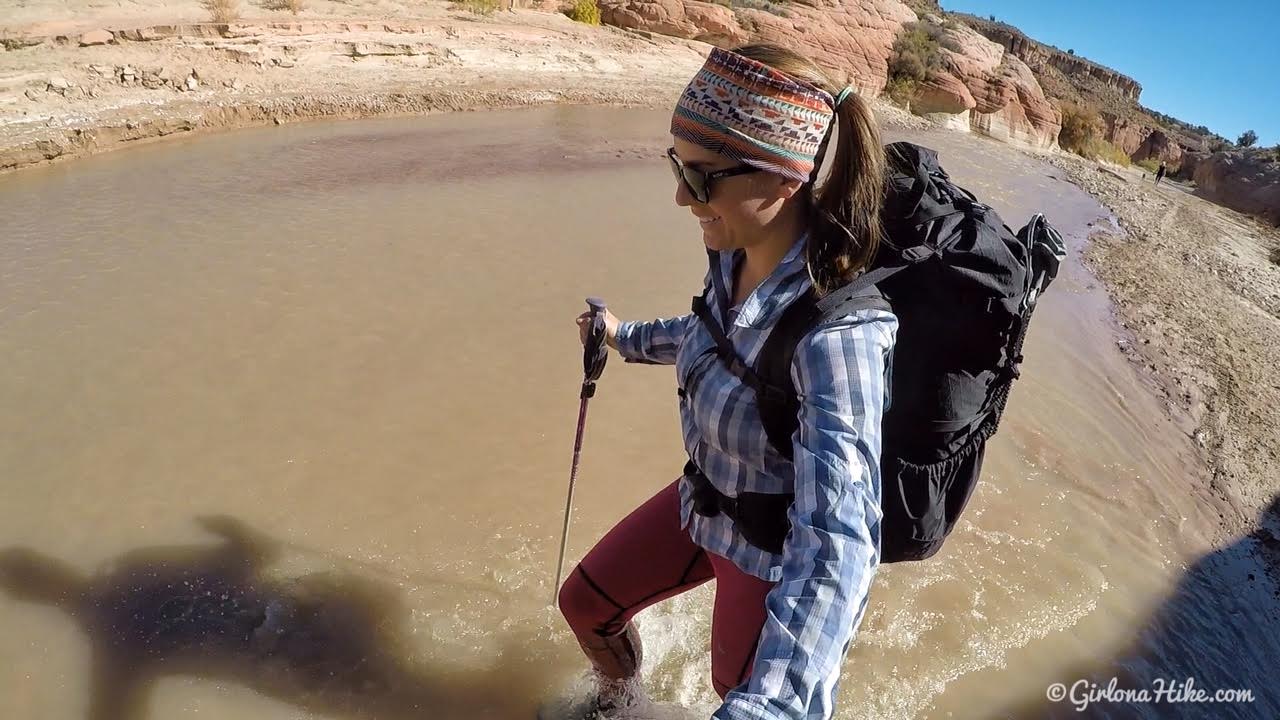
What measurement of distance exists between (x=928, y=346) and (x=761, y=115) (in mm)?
514

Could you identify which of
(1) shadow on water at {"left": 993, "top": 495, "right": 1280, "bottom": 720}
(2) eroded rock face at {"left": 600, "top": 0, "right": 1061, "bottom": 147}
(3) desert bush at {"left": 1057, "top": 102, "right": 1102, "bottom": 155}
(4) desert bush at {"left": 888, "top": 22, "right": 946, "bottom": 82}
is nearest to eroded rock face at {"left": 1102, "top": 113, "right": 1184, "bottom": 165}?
(3) desert bush at {"left": 1057, "top": 102, "right": 1102, "bottom": 155}

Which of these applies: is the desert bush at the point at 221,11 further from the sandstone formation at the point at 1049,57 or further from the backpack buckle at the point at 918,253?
the sandstone formation at the point at 1049,57

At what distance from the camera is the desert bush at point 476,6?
14867 mm

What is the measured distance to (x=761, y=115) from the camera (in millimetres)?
1308

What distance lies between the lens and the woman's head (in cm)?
130

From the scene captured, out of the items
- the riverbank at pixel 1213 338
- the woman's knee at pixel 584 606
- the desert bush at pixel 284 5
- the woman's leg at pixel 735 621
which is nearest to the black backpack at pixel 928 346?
the woman's leg at pixel 735 621

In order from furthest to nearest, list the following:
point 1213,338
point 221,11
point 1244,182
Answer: point 1244,182, point 221,11, point 1213,338

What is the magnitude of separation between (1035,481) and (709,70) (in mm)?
3812

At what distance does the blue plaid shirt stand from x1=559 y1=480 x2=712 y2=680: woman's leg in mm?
521

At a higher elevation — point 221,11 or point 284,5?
point 284,5

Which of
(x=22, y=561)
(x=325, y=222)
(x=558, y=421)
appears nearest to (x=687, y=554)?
(x=558, y=421)

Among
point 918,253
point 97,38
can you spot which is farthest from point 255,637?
point 97,38

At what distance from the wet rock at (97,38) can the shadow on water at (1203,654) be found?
11.4 metres

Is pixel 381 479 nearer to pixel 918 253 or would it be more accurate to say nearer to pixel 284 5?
pixel 918 253
